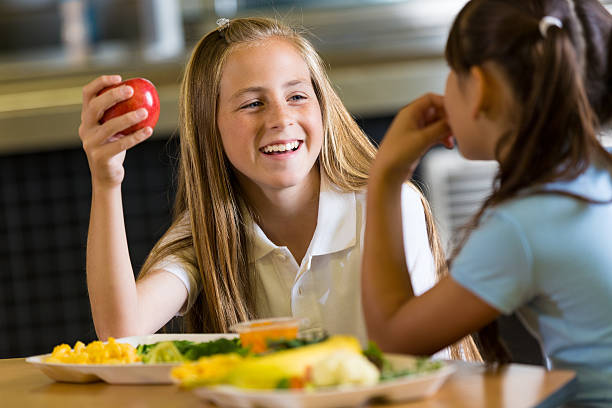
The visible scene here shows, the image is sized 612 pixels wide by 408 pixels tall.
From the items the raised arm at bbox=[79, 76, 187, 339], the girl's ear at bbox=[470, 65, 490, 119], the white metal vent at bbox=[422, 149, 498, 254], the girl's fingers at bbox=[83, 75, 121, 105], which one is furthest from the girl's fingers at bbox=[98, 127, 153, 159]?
the white metal vent at bbox=[422, 149, 498, 254]

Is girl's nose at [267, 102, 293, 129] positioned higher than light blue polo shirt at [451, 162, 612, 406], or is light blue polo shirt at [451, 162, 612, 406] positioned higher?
girl's nose at [267, 102, 293, 129]

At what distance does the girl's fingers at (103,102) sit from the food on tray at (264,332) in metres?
0.53

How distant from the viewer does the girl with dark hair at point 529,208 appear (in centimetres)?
101

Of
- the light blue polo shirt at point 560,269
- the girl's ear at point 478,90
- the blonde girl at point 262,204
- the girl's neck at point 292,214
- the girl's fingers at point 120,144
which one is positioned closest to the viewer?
the light blue polo shirt at point 560,269

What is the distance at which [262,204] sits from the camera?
5.94 ft

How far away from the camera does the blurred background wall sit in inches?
117

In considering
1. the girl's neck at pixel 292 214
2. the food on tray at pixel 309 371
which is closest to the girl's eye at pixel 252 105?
the girl's neck at pixel 292 214

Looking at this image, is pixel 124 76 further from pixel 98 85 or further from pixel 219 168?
pixel 98 85

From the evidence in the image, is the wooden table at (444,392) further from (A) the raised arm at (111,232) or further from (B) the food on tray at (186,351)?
(A) the raised arm at (111,232)

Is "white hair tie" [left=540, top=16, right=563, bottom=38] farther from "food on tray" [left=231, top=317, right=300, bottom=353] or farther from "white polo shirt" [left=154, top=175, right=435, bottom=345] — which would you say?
"white polo shirt" [left=154, top=175, right=435, bottom=345]

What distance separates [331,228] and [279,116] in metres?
0.25

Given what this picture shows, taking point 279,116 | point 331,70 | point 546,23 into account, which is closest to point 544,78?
point 546,23

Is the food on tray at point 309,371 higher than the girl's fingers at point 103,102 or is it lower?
lower

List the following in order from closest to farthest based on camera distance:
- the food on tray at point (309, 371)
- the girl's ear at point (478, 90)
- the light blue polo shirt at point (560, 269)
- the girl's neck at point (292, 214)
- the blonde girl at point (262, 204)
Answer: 1. the food on tray at point (309, 371)
2. the light blue polo shirt at point (560, 269)
3. the girl's ear at point (478, 90)
4. the blonde girl at point (262, 204)
5. the girl's neck at point (292, 214)
